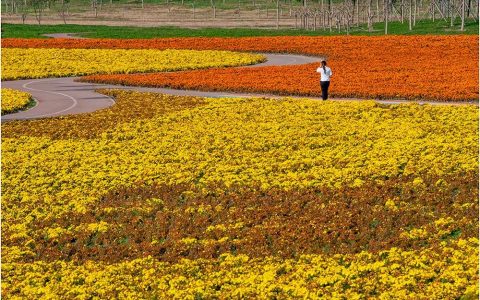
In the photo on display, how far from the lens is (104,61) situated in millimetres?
67688

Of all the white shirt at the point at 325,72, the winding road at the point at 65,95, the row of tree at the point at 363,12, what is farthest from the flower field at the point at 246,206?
the row of tree at the point at 363,12

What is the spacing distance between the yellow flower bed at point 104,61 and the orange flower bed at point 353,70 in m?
5.23

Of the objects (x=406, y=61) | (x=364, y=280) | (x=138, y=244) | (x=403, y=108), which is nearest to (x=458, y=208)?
(x=364, y=280)

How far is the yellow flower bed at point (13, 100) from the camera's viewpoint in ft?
136

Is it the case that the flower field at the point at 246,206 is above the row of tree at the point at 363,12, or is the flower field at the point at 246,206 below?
below

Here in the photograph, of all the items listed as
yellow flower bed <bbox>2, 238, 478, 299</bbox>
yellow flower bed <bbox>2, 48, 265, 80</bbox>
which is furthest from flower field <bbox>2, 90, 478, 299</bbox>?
yellow flower bed <bbox>2, 48, 265, 80</bbox>

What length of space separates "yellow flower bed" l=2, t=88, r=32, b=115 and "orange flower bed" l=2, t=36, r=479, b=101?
7.24 m

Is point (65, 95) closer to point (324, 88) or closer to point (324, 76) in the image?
point (324, 88)

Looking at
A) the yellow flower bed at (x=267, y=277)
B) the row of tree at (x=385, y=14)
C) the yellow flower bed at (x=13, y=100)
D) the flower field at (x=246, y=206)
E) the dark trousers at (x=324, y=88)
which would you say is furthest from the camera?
the row of tree at (x=385, y=14)

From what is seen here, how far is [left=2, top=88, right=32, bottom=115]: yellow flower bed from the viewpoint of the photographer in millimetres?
41513

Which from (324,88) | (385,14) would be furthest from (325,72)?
(385,14)

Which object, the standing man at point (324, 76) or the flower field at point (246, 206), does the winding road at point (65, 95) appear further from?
the flower field at point (246, 206)

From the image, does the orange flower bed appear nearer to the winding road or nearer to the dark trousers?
the winding road

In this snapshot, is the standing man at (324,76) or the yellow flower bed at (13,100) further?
the yellow flower bed at (13,100)
